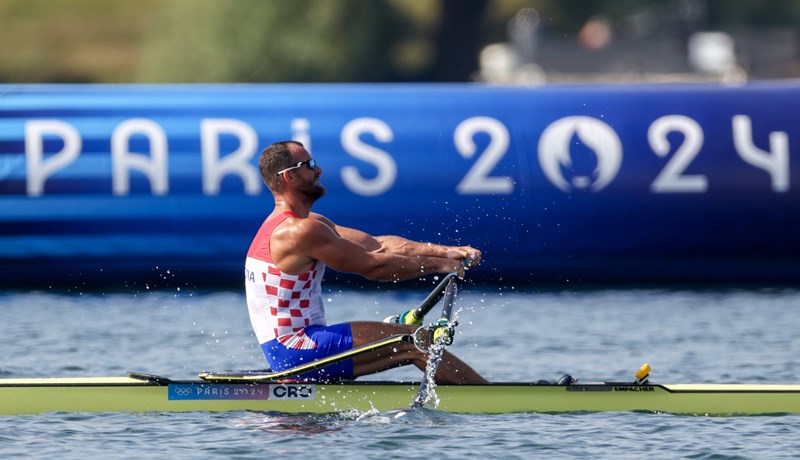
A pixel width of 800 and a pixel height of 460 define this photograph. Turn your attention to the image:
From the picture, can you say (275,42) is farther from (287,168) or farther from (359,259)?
(359,259)

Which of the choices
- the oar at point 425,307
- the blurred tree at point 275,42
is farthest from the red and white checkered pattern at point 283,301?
the blurred tree at point 275,42

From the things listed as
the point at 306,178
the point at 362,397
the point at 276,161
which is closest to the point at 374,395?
the point at 362,397

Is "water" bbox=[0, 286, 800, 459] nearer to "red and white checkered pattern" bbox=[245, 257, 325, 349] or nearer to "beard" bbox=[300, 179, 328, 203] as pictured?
"red and white checkered pattern" bbox=[245, 257, 325, 349]

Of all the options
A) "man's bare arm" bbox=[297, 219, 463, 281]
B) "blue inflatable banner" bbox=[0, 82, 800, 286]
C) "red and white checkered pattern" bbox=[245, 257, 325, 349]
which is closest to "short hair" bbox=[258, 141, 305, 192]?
"man's bare arm" bbox=[297, 219, 463, 281]

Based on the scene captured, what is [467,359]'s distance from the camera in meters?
13.4

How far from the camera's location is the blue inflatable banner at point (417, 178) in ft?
54.6

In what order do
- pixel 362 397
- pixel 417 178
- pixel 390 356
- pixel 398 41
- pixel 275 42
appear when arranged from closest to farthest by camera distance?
1. pixel 362 397
2. pixel 390 356
3. pixel 417 178
4. pixel 275 42
5. pixel 398 41

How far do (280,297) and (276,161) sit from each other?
2.72 ft

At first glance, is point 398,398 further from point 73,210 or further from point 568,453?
point 73,210

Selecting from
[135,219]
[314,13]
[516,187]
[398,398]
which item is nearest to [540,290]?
[516,187]

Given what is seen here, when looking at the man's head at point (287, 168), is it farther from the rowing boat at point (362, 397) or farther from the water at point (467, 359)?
the water at point (467, 359)

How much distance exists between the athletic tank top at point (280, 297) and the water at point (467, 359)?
51 centimetres

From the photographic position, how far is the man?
33.3ft

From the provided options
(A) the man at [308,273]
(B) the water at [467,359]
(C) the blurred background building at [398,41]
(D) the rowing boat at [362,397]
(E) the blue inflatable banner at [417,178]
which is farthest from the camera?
(C) the blurred background building at [398,41]
